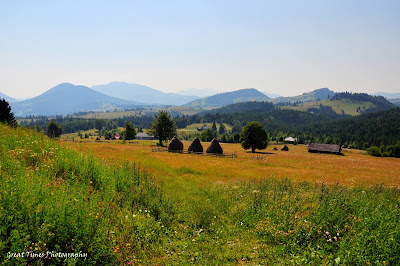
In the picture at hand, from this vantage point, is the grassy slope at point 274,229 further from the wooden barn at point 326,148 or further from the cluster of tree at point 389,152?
the cluster of tree at point 389,152

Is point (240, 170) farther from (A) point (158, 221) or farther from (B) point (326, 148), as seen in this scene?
(B) point (326, 148)

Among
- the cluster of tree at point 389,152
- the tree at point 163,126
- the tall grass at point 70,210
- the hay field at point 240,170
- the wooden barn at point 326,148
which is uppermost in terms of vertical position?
the tree at point 163,126

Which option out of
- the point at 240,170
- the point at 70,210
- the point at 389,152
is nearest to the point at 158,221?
the point at 70,210

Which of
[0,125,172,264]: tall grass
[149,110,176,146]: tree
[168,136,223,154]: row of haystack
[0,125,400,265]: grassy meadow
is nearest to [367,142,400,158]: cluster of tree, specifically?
[168,136,223,154]: row of haystack

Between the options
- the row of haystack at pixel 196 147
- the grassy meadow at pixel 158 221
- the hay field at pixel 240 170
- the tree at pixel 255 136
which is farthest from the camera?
the tree at pixel 255 136

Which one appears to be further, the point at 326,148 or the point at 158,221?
the point at 326,148

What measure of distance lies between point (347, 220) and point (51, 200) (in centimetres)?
1206

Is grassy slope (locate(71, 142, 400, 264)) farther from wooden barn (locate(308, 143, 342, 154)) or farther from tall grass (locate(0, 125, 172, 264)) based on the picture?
wooden barn (locate(308, 143, 342, 154))

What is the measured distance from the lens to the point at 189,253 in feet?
29.8

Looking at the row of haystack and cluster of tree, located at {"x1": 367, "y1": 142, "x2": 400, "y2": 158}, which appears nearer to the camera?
the row of haystack

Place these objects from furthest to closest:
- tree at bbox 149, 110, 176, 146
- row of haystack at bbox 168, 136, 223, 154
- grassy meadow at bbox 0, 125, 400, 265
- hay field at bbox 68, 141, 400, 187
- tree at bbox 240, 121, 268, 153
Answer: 1. tree at bbox 149, 110, 176, 146
2. tree at bbox 240, 121, 268, 153
3. row of haystack at bbox 168, 136, 223, 154
4. hay field at bbox 68, 141, 400, 187
5. grassy meadow at bbox 0, 125, 400, 265

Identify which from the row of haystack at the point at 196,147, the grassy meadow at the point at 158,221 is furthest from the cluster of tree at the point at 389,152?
the grassy meadow at the point at 158,221

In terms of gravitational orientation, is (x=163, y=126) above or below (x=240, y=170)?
above

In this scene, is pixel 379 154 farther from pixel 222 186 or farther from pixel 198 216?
pixel 198 216
